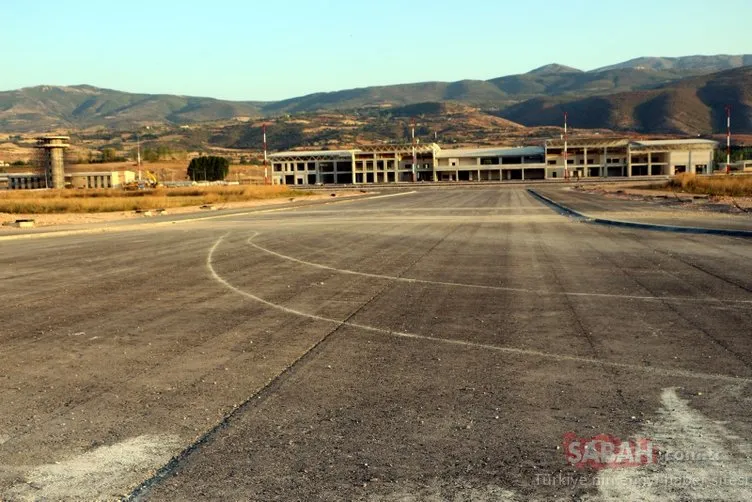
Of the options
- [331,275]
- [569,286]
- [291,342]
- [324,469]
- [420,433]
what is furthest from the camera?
[331,275]

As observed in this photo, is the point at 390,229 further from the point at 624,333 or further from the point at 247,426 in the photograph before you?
the point at 247,426

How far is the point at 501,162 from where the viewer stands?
161500 mm

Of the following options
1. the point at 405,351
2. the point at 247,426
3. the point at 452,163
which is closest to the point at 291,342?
the point at 405,351

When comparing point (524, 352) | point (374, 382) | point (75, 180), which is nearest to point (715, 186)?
point (524, 352)

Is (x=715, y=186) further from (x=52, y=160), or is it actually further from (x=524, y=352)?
(x=52, y=160)

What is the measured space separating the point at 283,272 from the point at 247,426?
33.2 feet

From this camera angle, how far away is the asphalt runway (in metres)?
4.95

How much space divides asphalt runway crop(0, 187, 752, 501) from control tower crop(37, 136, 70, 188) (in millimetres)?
145140

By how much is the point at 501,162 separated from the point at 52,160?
92.5 meters

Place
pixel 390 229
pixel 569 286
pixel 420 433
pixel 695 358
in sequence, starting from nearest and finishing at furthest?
pixel 420 433 → pixel 695 358 → pixel 569 286 → pixel 390 229

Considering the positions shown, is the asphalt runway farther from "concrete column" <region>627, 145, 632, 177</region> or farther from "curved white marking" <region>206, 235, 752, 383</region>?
"concrete column" <region>627, 145, 632, 177</region>

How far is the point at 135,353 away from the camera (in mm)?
8609

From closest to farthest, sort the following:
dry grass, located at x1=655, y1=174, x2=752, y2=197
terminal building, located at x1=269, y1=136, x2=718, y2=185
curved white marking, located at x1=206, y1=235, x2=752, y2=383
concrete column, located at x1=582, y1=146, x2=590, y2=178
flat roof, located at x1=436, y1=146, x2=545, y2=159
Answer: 1. curved white marking, located at x1=206, y1=235, x2=752, y2=383
2. dry grass, located at x1=655, y1=174, x2=752, y2=197
3. terminal building, located at x1=269, y1=136, x2=718, y2=185
4. concrete column, located at x1=582, y1=146, x2=590, y2=178
5. flat roof, located at x1=436, y1=146, x2=545, y2=159

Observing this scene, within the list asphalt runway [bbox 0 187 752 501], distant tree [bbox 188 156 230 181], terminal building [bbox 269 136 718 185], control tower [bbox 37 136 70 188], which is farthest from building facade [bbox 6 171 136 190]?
asphalt runway [bbox 0 187 752 501]
